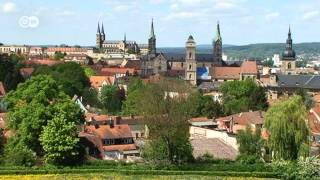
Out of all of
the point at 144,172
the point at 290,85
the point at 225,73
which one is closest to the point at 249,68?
the point at 225,73

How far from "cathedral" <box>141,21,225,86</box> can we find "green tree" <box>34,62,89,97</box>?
25773 millimetres

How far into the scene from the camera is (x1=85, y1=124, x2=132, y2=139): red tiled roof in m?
52.3

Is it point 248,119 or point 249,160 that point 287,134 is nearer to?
point 249,160

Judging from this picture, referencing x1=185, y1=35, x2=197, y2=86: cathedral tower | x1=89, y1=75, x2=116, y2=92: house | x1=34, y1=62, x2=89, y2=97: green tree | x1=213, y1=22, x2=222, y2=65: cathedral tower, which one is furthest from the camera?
x1=213, y1=22, x2=222, y2=65: cathedral tower

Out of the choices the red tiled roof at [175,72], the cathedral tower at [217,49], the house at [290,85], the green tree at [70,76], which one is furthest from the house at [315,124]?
the cathedral tower at [217,49]

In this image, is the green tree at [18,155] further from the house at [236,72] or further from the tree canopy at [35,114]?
the house at [236,72]

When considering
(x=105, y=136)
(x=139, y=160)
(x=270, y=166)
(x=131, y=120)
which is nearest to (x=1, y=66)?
(x=131, y=120)

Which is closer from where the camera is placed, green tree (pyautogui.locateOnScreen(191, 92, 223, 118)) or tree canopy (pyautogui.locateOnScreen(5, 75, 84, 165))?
tree canopy (pyautogui.locateOnScreen(5, 75, 84, 165))

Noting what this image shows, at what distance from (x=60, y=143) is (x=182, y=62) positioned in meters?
115

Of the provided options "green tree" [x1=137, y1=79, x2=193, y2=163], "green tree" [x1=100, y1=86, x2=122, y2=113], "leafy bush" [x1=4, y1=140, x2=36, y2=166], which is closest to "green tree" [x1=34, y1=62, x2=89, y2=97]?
"green tree" [x1=100, y1=86, x2=122, y2=113]

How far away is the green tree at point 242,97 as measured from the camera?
271 ft

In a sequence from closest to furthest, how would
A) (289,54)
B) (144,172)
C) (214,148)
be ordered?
1. (144,172)
2. (214,148)
3. (289,54)

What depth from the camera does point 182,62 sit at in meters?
156

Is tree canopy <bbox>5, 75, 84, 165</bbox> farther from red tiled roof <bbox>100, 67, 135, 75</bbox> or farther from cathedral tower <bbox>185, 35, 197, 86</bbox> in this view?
red tiled roof <bbox>100, 67, 135, 75</bbox>
